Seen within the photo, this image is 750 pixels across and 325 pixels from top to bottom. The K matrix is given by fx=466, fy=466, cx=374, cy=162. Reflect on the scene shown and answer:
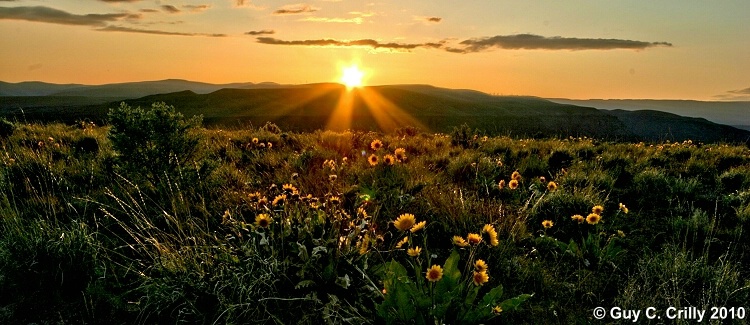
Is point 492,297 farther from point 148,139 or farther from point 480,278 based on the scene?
point 148,139

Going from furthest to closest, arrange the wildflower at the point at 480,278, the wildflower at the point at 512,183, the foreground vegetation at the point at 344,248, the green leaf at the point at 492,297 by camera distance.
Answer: the wildflower at the point at 512,183
the foreground vegetation at the point at 344,248
the green leaf at the point at 492,297
the wildflower at the point at 480,278

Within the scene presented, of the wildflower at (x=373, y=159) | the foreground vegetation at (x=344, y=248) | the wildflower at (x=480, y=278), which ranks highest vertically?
the wildflower at (x=373, y=159)

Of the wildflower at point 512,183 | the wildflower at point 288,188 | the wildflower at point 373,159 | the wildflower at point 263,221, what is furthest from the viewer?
the wildflower at point 373,159

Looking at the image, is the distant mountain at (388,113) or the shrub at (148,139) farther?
the distant mountain at (388,113)

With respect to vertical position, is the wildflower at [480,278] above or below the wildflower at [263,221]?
below

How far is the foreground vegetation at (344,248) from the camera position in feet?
9.35

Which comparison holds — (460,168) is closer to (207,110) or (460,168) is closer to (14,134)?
(14,134)

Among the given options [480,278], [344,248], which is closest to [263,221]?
[344,248]

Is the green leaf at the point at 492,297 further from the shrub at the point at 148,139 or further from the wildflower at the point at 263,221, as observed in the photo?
the shrub at the point at 148,139

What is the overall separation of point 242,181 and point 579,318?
417cm

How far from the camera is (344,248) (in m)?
3.11

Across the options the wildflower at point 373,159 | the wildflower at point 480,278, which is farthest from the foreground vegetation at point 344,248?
the wildflower at point 373,159

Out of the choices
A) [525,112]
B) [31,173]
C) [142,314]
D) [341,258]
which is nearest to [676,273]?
[341,258]

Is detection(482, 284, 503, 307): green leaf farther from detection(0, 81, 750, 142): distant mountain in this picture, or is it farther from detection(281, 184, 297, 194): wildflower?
detection(0, 81, 750, 142): distant mountain
